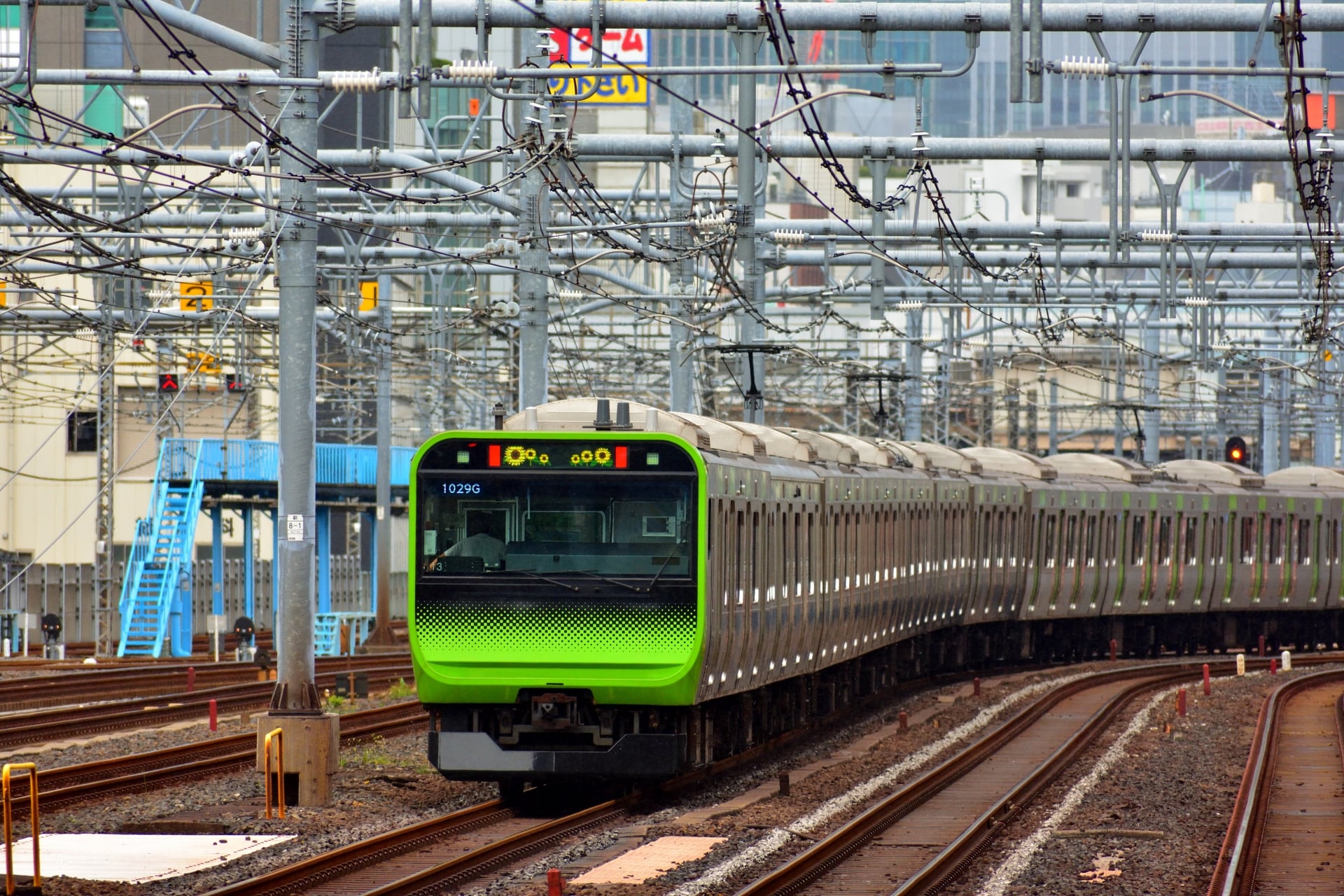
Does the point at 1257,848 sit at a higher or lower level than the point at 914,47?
lower

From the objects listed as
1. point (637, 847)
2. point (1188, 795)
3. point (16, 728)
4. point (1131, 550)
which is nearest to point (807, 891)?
point (637, 847)

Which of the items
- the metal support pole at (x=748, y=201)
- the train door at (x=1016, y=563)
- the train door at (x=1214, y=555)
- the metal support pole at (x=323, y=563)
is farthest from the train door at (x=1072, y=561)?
the metal support pole at (x=323, y=563)

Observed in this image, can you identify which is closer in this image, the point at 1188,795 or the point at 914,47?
the point at 1188,795

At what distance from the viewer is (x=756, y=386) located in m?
24.7

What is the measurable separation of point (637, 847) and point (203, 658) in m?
25.0

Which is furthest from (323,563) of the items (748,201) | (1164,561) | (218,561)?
(748,201)

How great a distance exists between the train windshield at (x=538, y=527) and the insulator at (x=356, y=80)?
2.61 m

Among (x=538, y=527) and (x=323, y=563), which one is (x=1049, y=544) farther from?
(x=538, y=527)

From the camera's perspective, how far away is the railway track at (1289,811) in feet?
39.7

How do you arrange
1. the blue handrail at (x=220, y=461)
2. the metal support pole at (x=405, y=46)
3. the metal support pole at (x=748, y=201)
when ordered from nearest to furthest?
the metal support pole at (x=405, y=46) → the metal support pole at (x=748, y=201) → the blue handrail at (x=220, y=461)

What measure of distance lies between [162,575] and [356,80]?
81.0 ft

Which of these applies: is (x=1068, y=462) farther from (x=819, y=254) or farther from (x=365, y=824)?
(x=365, y=824)

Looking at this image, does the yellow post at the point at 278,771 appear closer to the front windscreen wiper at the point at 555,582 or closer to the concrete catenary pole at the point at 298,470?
the concrete catenary pole at the point at 298,470

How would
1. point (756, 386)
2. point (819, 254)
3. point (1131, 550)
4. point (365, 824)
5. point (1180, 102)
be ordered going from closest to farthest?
point (365, 824), point (756, 386), point (819, 254), point (1131, 550), point (1180, 102)
